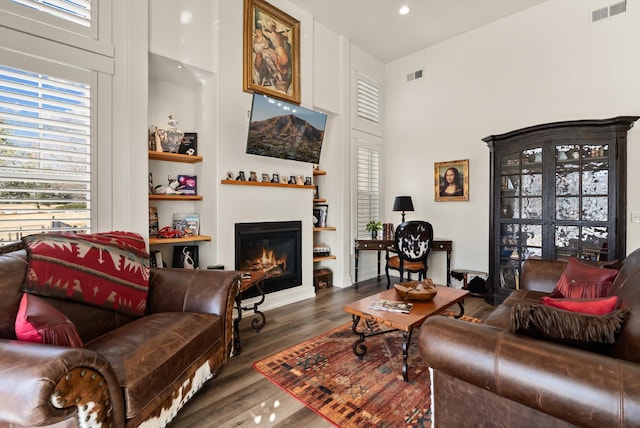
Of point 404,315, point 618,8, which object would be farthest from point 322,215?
point 618,8

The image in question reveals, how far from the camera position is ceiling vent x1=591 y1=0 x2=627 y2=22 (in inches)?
131

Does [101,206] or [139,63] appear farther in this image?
[139,63]

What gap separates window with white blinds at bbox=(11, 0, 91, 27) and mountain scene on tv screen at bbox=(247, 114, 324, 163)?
1.56 m

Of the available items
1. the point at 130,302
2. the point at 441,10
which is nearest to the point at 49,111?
the point at 130,302

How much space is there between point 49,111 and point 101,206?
30.5 inches

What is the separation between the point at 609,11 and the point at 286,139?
12.6 feet

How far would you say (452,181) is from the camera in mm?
4605

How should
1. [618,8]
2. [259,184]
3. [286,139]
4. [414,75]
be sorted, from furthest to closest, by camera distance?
[414,75], [286,139], [259,184], [618,8]

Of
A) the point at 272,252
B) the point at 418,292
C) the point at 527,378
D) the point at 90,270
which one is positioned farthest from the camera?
the point at 272,252

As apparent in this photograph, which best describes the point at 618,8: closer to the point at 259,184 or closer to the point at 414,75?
the point at 414,75

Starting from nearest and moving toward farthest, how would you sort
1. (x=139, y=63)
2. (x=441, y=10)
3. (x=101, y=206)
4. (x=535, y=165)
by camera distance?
1. (x=101, y=206)
2. (x=139, y=63)
3. (x=535, y=165)
4. (x=441, y=10)

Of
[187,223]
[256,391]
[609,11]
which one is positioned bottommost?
[256,391]

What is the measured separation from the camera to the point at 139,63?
2730mm

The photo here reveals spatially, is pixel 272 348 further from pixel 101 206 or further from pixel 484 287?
pixel 484 287
